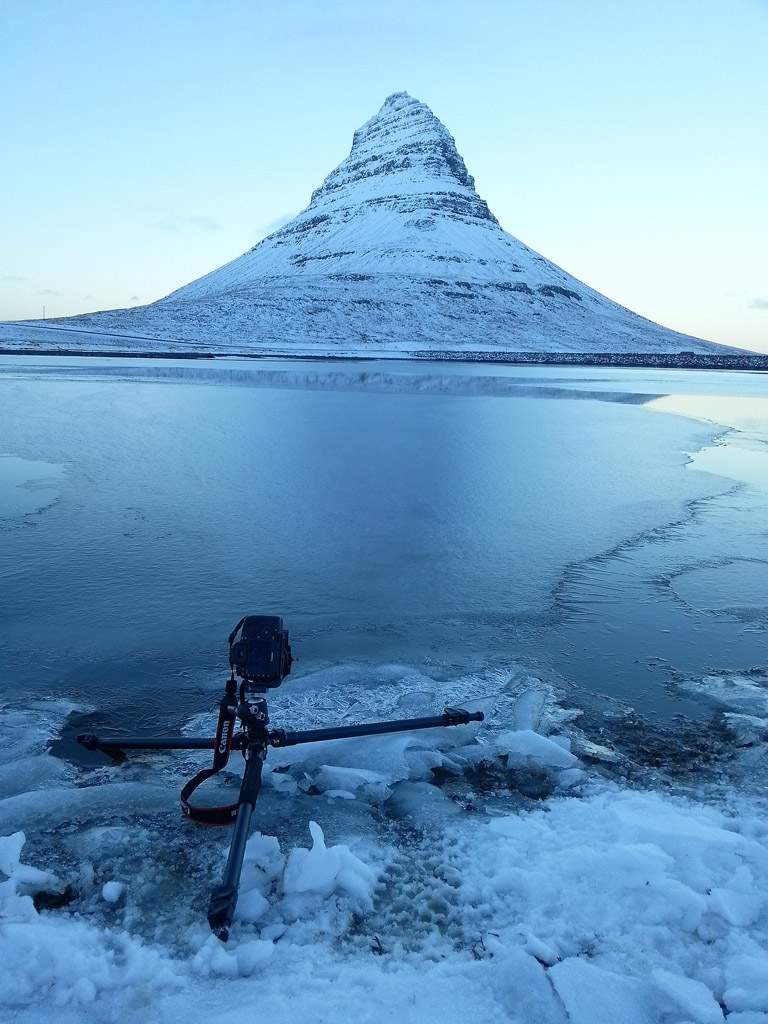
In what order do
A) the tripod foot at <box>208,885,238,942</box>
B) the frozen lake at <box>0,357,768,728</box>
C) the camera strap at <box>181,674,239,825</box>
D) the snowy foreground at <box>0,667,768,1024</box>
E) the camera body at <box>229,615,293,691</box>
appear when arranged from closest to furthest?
the snowy foreground at <box>0,667,768,1024</box>
the tripod foot at <box>208,885,238,942</box>
the camera body at <box>229,615,293,691</box>
the camera strap at <box>181,674,239,825</box>
the frozen lake at <box>0,357,768,728</box>

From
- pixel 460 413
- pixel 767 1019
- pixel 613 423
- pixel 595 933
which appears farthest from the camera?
pixel 460 413

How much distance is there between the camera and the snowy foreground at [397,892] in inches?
92.9

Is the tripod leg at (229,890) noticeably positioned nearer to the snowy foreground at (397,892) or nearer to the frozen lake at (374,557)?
the snowy foreground at (397,892)

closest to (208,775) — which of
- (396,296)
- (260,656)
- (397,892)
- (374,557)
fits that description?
(260,656)

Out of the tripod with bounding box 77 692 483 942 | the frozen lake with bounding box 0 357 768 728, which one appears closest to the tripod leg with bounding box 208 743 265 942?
the tripod with bounding box 77 692 483 942

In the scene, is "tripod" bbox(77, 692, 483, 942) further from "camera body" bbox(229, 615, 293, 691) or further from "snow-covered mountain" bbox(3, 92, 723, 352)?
"snow-covered mountain" bbox(3, 92, 723, 352)

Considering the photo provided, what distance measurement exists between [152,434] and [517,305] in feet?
418

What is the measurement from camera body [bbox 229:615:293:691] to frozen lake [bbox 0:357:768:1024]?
28.6 inches

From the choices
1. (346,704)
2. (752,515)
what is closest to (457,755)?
(346,704)

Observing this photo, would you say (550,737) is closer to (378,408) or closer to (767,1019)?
(767,1019)

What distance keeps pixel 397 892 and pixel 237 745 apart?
0.92 meters

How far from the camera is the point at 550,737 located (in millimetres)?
4031

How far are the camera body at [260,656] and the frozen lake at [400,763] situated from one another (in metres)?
0.73

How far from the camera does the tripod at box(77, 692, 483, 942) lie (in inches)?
101
